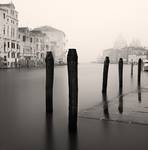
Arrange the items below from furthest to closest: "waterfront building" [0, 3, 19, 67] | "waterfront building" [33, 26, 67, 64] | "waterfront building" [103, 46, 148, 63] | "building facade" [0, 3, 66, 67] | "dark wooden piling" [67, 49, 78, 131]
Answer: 1. "waterfront building" [103, 46, 148, 63]
2. "waterfront building" [33, 26, 67, 64]
3. "building facade" [0, 3, 66, 67]
4. "waterfront building" [0, 3, 19, 67]
5. "dark wooden piling" [67, 49, 78, 131]

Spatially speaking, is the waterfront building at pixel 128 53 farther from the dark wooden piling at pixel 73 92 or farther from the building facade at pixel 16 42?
the dark wooden piling at pixel 73 92

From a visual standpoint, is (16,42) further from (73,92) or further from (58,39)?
(58,39)

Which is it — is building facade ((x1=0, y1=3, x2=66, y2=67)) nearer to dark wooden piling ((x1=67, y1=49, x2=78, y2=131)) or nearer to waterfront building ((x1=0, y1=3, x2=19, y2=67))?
waterfront building ((x1=0, y1=3, x2=19, y2=67))

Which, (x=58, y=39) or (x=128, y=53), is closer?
(x=58, y=39)

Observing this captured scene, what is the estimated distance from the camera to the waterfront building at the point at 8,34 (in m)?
53.1

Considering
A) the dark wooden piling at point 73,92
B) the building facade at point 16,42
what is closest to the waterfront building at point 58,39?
the building facade at point 16,42

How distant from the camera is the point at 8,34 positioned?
5597 centimetres

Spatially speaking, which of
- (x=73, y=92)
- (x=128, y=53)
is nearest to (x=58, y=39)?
(x=128, y=53)

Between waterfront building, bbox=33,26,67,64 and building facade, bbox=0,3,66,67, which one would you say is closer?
building facade, bbox=0,3,66,67

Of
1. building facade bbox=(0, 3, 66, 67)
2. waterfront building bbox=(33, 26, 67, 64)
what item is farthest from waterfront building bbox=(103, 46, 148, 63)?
building facade bbox=(0, 3, 66, 67)

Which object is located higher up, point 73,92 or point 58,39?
point 58,39

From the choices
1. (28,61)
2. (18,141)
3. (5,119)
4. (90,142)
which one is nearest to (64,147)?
(90,142)

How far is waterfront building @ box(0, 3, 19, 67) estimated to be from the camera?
53053mm

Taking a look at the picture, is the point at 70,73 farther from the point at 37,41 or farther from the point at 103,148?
the point at 37,41
